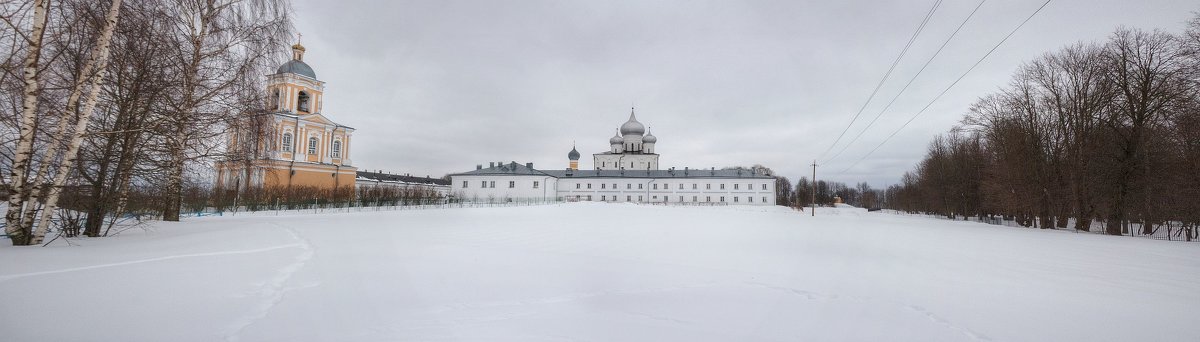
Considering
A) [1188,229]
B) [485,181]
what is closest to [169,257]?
[1188,229]

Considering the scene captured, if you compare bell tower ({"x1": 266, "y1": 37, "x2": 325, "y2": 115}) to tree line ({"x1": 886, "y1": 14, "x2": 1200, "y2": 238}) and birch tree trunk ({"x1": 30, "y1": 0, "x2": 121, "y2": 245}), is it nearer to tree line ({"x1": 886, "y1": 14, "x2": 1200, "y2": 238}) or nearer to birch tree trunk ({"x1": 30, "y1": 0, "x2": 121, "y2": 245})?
birch tree trunk ({"x1": 30, "y1": 0, "x2": 121, "y2": 245})

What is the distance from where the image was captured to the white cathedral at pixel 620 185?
66.9 m

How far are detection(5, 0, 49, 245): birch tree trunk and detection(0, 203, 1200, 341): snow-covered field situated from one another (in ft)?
2.12

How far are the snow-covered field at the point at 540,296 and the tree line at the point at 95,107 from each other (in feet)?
3.48

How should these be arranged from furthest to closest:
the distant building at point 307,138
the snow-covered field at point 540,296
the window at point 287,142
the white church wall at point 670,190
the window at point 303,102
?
1. the white church wall at point 670,190
2. the window at point 303,102
3. the window at point 287,142
4. the distant building at point 307,138
5. the snow-covered field at point 540,296

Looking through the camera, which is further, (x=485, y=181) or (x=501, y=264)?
(x=485, y=181)

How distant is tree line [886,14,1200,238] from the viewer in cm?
1680

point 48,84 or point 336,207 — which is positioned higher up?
point 48,84

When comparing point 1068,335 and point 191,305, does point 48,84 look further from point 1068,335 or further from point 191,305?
point 1068,335

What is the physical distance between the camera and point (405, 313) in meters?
3.98

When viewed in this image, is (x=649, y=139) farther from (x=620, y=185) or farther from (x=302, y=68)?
(x=302, y=68)

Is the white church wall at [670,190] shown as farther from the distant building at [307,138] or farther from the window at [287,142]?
the window at [287,142]

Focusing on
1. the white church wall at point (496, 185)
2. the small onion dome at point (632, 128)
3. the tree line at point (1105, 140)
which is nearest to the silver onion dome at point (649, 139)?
the small onion dome at point (632, 128)

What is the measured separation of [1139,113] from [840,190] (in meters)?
148
